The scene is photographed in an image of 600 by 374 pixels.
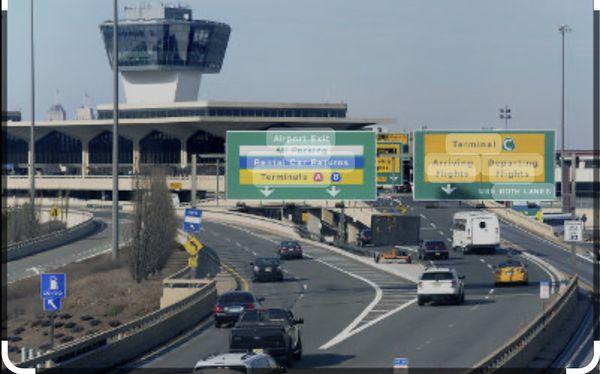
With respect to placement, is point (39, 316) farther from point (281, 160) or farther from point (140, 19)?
point (140, 19)

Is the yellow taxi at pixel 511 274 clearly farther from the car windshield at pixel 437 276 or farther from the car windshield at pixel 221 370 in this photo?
the car windshield at pixel 221 370

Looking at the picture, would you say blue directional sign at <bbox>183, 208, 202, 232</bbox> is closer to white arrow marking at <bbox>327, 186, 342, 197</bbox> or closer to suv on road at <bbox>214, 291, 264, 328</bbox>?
white arrow marking at <bbox>327, 186, 342, 197</bbox>

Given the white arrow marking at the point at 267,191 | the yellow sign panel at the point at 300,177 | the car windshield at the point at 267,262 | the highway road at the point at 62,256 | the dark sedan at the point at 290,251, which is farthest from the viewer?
the dark sedan at the point at 290,251

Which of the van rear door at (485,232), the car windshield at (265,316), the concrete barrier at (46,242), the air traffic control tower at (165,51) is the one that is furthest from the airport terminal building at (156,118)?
the car windshield at (265,316)

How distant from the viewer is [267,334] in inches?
1347

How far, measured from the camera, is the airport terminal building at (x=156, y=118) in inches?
6624

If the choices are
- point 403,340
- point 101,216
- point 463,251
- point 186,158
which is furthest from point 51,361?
point 186,158

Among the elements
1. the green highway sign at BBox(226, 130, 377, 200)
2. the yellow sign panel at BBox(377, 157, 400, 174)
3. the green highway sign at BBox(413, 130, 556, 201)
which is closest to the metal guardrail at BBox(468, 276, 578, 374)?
the green highway sign at BBox(413, 130, 556, 201)

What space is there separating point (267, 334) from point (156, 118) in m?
139

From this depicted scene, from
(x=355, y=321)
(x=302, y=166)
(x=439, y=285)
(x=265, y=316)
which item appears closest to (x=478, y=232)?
(x=302, y=166)

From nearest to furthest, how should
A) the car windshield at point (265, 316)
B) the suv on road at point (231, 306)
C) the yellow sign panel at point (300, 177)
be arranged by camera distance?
the car windshield at point (265, 316) → the suv on road at point (231, 306) → the yellow sign panel at point (300, 177)

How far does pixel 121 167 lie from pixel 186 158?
8.82 metres

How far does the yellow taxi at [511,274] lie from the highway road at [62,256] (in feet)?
90.1

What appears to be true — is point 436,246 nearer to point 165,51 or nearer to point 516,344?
point 516,344
